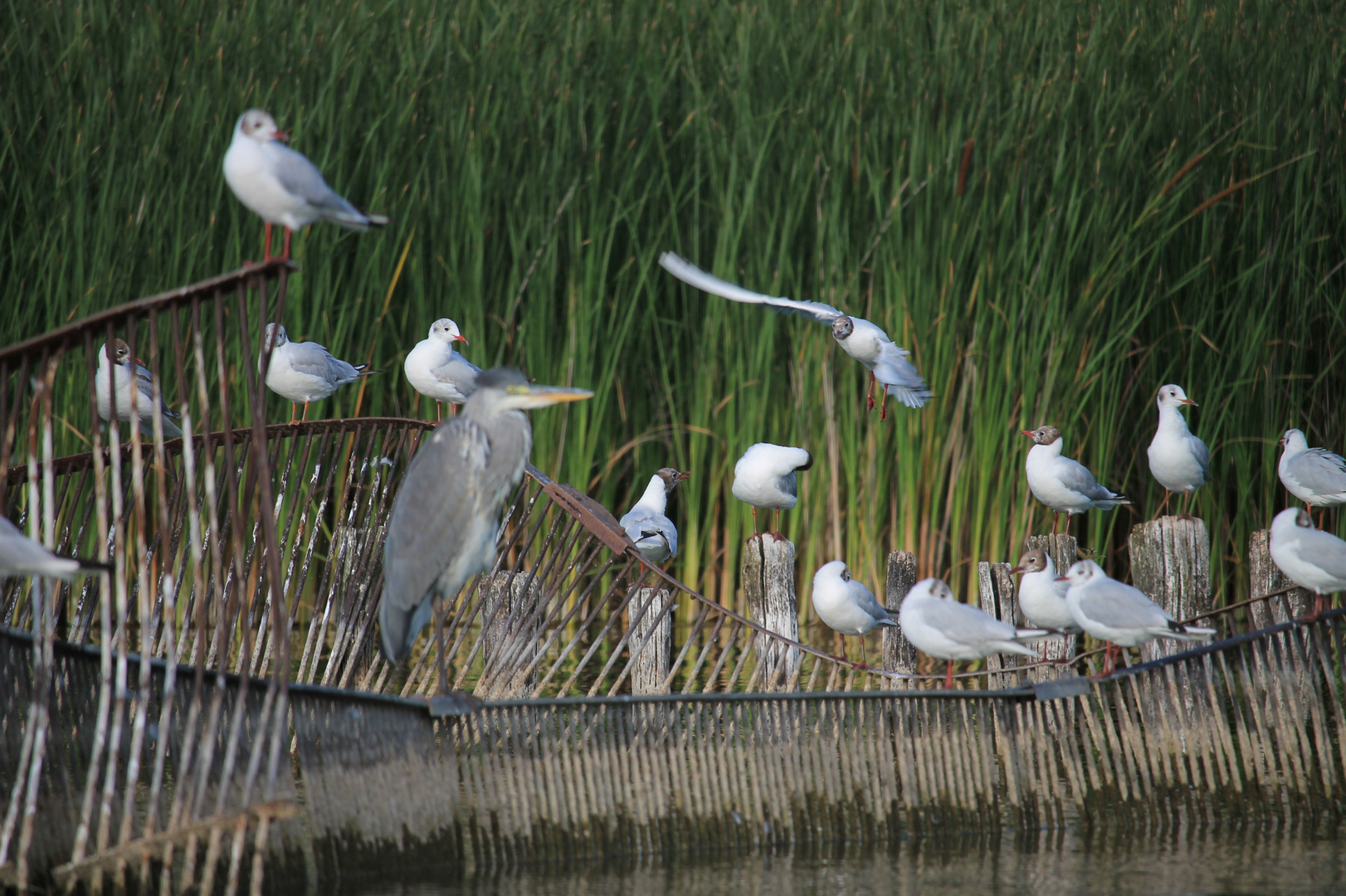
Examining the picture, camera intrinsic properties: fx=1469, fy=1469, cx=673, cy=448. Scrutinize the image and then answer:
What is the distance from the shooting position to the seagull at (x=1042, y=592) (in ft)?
17.7

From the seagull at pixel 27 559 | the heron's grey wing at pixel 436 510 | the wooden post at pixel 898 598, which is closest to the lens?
the seagull at pixel 27 559

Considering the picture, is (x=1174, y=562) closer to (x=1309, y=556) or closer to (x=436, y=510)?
(x=1309, y=556)

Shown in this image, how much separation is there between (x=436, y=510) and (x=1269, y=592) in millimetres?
3509

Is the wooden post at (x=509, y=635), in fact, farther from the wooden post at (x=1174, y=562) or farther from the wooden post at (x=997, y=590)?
the wooden post at (x=1174, y=562)

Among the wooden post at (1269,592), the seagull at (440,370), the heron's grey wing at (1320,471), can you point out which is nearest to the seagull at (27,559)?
the seagull at (440,370)

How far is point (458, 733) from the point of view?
14.6ft

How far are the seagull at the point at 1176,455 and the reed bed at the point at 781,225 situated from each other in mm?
669

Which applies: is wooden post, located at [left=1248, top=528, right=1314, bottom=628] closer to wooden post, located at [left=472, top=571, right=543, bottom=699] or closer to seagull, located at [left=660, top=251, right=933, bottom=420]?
seagull, located at [left=660, top=251, right=933, bottom=420]

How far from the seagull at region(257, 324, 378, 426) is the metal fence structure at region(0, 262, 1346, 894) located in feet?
1.63

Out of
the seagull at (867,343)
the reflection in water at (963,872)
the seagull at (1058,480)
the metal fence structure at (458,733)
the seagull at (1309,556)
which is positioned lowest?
the reflection in water at (963,872)

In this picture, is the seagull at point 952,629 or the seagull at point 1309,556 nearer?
the seagull at point 952,629

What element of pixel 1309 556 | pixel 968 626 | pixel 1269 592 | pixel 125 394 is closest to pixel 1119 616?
pixel 968 626

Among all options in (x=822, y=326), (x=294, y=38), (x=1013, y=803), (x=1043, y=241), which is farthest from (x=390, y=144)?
(x=1013, y=803)

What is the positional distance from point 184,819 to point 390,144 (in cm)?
483
